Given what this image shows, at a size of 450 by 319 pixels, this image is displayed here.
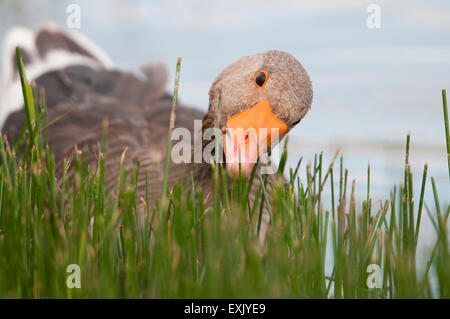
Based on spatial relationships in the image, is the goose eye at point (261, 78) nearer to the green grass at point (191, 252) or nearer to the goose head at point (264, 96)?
the goose head at point (264, 96)

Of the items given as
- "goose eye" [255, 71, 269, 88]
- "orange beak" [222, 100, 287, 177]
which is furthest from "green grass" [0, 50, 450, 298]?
"goose eye" [255, 71, 269, 88]

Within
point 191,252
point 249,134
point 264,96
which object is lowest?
point 191,252

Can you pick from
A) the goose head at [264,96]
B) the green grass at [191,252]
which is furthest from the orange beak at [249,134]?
the green grass at [191,252]

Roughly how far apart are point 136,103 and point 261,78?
200cm

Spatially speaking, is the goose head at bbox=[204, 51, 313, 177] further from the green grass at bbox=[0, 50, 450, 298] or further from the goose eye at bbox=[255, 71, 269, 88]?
the green grass at bbox=[0, 50, 450, 298]

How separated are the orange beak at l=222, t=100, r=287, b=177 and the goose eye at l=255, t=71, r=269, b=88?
0.30 ft

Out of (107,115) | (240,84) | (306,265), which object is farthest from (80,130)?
(306,265)

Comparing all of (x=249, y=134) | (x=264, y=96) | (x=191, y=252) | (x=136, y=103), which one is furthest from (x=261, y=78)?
(x=136, y=103)

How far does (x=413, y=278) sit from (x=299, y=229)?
542 mm

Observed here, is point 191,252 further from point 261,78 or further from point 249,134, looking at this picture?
point 261,78

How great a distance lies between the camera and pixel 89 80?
14.8 feet

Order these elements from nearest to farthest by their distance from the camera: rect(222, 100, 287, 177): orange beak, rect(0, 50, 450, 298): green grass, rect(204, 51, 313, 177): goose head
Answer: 1. rect(0, 50, 450, 298): green grass
2. rect(222, 100, 287, 177): orange beak
3. rect(204, 51, 313, 177): goose head

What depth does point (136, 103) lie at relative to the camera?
4254 millimetres

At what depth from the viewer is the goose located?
2.40 metres
